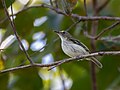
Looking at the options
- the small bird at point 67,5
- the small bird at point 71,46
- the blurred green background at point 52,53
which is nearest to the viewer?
the small bird at point 67,5

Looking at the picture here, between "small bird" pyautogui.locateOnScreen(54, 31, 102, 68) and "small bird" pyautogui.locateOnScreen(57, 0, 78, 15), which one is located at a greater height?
"small bird" pyautogui.locateOnScreen(57, 0, 78, 15)

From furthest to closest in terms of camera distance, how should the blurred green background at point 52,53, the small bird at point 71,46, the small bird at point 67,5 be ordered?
the blurred green background at point 52,53 < the small bird at point 71,46 < the small bird at point 67,5

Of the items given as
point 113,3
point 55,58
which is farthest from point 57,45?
point 113,3

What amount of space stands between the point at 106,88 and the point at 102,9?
520 mm

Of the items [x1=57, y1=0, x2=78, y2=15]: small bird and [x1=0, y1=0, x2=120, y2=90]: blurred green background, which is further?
[x1=0, y1=0, x2=120, y2=90]: blurred green background

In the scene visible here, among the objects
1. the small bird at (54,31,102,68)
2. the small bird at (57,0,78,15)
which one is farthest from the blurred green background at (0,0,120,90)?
the small bird at (57,0,78,15)

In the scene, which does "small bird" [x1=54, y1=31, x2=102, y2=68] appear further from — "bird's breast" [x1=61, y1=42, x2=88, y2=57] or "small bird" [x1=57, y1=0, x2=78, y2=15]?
"small bird" [x1=57, y1=0, x2=78, y2=15]

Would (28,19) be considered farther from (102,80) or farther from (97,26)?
(102,80)

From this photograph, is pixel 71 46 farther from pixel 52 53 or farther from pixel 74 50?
pixel 52 53

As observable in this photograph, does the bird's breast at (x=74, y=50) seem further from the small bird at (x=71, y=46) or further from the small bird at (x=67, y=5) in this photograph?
the small bird at (x=67, y=5)

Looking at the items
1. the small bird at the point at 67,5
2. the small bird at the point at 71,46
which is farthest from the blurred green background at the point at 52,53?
the small bird at the point at 67,5

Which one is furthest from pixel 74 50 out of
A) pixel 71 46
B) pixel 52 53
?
pixel 52 53

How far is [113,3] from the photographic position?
283cm

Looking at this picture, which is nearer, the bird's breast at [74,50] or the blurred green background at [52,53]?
the bird's breast at [74,50]
